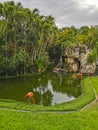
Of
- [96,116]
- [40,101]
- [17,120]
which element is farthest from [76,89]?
[17,120]

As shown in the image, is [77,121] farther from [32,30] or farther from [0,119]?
[32,30]

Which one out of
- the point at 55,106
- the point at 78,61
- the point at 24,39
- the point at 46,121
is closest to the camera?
the point at 46,121

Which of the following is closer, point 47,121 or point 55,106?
point 47,121

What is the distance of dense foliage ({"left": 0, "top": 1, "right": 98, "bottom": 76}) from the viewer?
5128 cm

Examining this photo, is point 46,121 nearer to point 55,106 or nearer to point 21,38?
point 55,106

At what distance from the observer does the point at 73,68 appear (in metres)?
63.6

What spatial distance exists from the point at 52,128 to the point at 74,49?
50.1 meters

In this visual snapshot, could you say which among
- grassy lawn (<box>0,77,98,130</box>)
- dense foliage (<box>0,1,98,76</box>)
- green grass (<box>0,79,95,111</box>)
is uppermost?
dense foliage (<box>0,1,98,76</box>)

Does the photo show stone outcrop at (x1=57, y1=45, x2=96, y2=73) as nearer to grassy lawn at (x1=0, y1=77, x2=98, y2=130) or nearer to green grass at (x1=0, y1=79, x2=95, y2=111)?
green grass at (x1=0, y1=79, x2=95, y2=111)

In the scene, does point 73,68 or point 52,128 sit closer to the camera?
point 52,128

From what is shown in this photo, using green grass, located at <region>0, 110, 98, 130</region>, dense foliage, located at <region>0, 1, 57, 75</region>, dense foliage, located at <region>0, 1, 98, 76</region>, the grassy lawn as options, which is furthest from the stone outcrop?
green grass, located at <region>0, 110, 98, 130</region>

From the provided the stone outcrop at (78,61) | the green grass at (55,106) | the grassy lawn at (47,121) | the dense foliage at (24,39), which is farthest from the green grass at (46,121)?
the stone outcrop at (78,61)

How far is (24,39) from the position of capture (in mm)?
58781

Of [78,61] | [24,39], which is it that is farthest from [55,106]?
[78,61]
